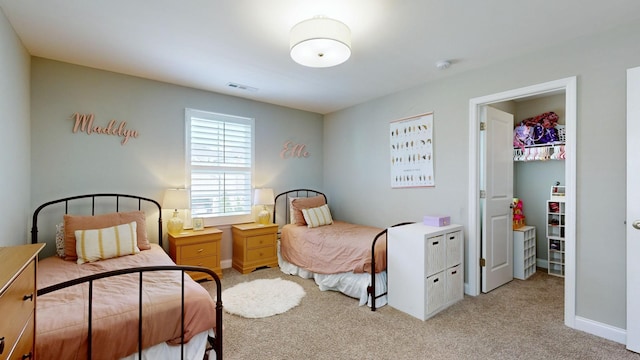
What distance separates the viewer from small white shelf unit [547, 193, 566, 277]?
12.5ft

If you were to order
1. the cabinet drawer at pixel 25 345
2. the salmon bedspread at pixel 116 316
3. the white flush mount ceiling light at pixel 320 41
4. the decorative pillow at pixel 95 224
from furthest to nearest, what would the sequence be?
the decorative pillow at pixel 95 224
the white flush mount ceiling light at pixel 320 41
the salmon bedspread at pixel 116 316
the cabinet drawer at pixel 25 345

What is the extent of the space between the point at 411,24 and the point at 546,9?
2.97 ft

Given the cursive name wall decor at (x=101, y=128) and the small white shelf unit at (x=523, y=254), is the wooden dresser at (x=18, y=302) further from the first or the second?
the small white shelf unit at (x=523, y=254)

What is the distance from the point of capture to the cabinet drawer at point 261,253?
12.5ft

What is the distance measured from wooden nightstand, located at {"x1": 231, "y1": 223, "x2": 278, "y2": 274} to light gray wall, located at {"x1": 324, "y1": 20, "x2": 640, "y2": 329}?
1.60m

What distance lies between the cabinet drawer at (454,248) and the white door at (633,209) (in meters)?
1.20

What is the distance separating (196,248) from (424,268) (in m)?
2.54

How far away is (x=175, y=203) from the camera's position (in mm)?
3367

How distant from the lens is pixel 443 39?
245 centimetres

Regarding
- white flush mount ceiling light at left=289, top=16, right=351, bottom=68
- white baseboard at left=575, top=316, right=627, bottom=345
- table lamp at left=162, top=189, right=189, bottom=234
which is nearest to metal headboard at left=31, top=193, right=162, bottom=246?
table lamp at left=162, top=189, right=189, bottom=234

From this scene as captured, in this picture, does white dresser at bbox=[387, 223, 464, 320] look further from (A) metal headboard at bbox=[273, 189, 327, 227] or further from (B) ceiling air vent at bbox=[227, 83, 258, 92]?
(B) ceiling air vent at bbox=[227, 83, 258, 92]

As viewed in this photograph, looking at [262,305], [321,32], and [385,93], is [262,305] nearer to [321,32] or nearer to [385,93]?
[321,32]

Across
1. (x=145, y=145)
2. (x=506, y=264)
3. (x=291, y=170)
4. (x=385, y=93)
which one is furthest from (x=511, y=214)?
(x=145, y=145)

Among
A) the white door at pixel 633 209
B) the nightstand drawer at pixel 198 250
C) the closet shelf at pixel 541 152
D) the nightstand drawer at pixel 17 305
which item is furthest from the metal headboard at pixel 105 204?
the closet shelf at pixel 541 152
